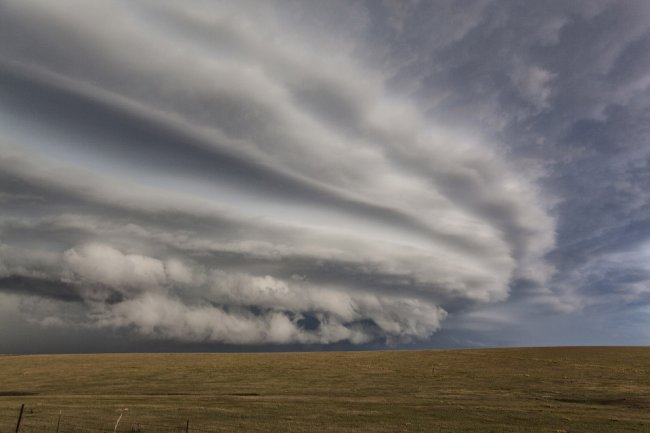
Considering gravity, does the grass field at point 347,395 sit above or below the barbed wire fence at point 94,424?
above

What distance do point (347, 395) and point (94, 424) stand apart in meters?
34.7

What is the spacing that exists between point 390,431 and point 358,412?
1012 centimetres

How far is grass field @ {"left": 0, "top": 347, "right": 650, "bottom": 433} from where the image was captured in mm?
43656

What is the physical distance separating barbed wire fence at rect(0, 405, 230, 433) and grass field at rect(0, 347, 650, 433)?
161 millimetres

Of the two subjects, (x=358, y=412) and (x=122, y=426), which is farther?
(x=358, y=412)

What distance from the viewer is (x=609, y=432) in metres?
39.8

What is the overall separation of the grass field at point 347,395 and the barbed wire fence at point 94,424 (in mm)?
161

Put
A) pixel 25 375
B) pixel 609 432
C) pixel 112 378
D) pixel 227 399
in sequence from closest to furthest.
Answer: pixel 609 432
pixel 227 399
pixel 112 378
pixel 25 375

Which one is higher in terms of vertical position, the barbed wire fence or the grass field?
the grass field

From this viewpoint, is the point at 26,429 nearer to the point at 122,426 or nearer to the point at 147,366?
the point at 122,426

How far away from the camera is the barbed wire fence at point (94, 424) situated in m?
39.3

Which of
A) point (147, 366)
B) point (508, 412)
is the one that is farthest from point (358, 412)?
point (147, 366)

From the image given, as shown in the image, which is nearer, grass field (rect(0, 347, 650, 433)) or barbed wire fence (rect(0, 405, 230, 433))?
barbed wire fence (rect(0, 405, 230, 433))

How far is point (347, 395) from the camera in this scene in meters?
66.6
